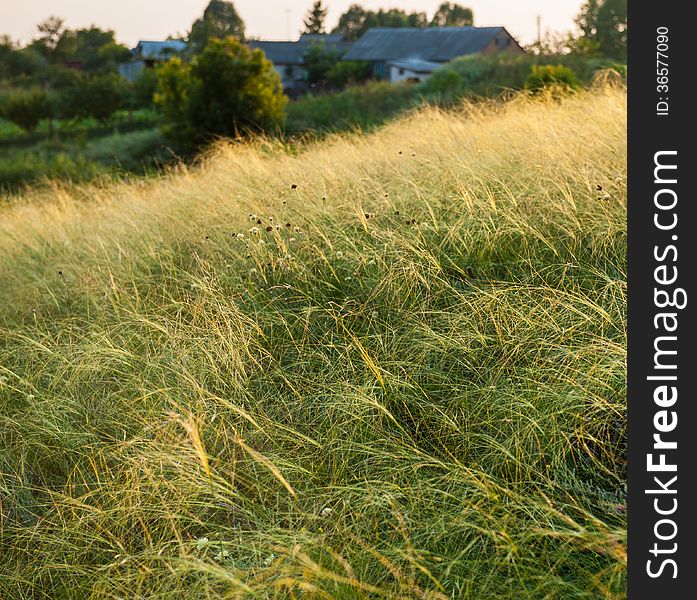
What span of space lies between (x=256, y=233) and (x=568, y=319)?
2.04 meters

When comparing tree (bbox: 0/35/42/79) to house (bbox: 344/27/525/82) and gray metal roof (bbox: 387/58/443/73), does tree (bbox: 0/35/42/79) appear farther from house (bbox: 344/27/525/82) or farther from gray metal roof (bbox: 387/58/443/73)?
gray metal roof (bbox: 387/58/443/73)

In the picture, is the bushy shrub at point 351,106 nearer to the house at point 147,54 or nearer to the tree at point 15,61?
the house at point 147,54

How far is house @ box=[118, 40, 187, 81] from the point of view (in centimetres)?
4531

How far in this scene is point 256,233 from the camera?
4438 mm

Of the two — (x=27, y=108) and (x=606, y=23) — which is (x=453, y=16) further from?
(x=27, y=108)

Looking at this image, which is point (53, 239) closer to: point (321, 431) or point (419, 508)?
point (321, 431)

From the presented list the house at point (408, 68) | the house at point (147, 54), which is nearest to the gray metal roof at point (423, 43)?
the house at point (408, 68)

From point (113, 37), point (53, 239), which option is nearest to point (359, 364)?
point (53, 239)

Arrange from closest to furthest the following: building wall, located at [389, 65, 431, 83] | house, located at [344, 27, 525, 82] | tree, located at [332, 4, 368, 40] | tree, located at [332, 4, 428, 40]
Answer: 1. building wall, located at [389, 65, 431, 83]
2. house, located at [344, 27, 525, 82]
3. tree, located at [332, 4, 428, 40]
4. tree, located at [332, 4, 368, 40]

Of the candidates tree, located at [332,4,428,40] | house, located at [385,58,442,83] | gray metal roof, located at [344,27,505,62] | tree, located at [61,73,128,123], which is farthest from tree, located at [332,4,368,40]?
tree, located at [61,73,128,123]

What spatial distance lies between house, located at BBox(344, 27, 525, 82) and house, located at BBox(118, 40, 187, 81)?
11.5 meters

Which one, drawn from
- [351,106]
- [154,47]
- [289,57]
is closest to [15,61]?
[154,47]

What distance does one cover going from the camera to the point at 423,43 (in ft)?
139

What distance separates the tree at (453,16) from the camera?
73.4 metres
